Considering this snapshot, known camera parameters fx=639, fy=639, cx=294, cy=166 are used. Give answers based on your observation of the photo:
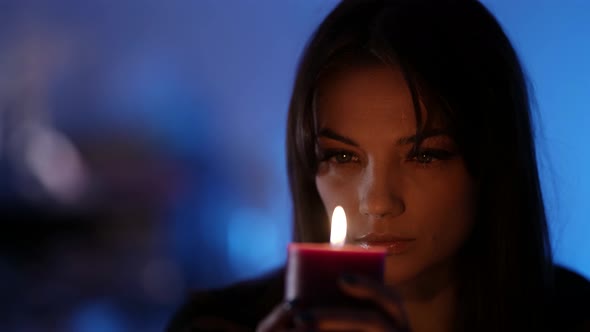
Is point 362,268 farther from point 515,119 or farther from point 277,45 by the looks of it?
point 277,45

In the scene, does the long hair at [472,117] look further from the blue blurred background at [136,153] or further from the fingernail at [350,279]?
the blue blurred background at [136,153]

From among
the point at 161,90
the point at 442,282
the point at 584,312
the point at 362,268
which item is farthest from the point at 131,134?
the point at 362,268

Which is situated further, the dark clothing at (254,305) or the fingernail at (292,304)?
the dark clothing at (254,305)

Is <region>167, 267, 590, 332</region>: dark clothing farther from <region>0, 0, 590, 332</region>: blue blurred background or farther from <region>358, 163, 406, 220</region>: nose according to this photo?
<region>0, 0, 590, 332</region>: blue blurred background

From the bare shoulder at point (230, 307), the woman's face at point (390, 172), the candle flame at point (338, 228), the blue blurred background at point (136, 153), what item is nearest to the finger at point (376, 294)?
the candle flame at point (338, 228)

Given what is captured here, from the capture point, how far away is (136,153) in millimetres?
2713

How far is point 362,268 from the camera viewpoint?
816 mm

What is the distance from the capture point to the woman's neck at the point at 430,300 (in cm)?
163

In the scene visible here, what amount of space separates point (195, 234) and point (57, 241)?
2.01ft

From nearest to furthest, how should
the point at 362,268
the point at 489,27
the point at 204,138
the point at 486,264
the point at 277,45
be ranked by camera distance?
the point at 362,268
the point at 489,27
the point at 486,264
the point at 277,45
the point at 204,138

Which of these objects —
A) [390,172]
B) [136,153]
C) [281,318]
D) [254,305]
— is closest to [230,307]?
[254,305]

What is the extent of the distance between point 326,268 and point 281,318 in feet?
0.32

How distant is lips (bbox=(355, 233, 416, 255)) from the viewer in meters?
1.34

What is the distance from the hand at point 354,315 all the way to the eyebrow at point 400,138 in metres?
0.58
